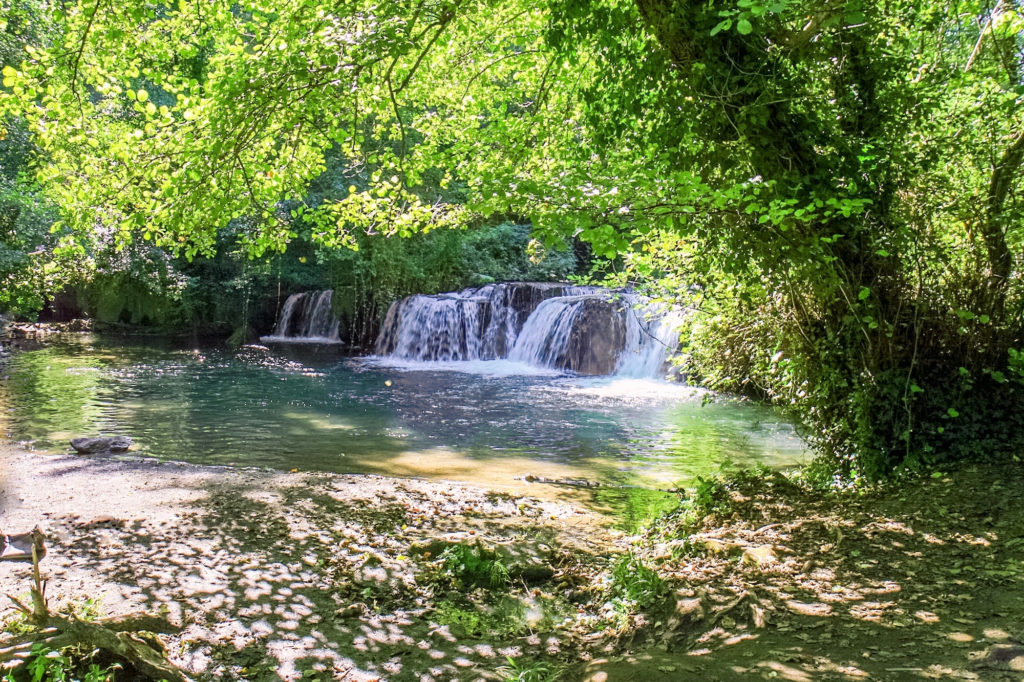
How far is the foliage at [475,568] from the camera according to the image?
438 centimetres

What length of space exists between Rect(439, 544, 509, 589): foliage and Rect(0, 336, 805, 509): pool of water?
290cm

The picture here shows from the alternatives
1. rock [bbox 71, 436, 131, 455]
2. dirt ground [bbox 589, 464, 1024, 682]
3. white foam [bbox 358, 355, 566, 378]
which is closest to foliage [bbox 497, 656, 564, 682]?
dirt ground [bbox 589, 464, 1024, 682]

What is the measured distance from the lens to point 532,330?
62.3ft

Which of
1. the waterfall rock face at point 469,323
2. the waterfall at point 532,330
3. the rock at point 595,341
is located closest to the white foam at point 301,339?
the waterfall at point 532,330

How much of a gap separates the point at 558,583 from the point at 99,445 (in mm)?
6445

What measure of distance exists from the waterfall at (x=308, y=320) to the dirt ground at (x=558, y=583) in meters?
18.0

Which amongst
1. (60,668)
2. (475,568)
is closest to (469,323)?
(475,568)

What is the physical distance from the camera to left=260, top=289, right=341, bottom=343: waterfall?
24094 mm

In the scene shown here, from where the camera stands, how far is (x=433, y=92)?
9.21 metres

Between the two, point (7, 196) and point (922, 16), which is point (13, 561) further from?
point (7, 196)

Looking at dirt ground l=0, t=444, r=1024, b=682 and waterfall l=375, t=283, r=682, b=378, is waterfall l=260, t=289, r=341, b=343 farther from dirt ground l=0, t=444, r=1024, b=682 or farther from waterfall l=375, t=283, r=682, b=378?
dirt ground l=0, t=444, r=1024, b=682

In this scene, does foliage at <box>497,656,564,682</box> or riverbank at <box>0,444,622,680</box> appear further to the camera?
riverbank at <box>0,444,622,680</box>

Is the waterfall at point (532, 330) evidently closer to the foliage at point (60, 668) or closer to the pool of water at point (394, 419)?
the pool of water at point (394, 419)

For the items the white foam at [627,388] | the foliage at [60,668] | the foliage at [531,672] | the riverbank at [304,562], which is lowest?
the riverbank at [304,562]
